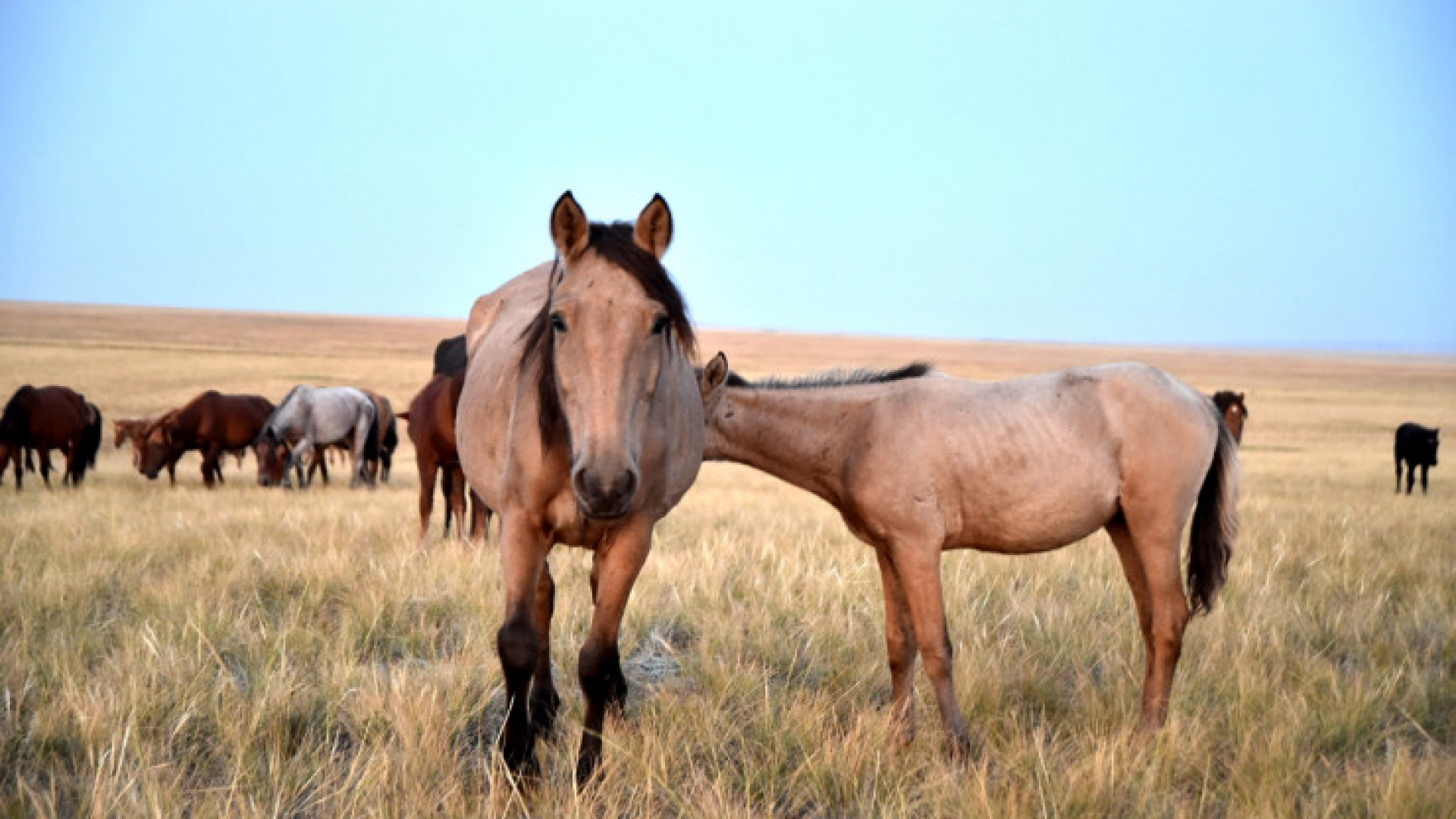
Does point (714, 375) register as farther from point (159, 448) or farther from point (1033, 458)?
point (159, 448)

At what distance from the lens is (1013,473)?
14.8 ft

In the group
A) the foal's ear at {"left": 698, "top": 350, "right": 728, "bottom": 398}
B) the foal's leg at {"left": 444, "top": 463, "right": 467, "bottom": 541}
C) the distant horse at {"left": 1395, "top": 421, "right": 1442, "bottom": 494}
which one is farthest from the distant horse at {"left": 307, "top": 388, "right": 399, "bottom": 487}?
the distant horse at {"left": 1395, "top": 421, "right": 1442, "bottom": 494}

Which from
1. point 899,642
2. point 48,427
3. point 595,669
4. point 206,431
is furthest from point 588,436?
point 206,431

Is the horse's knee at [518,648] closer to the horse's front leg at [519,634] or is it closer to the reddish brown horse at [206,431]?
the horse's front leg at [519,634]

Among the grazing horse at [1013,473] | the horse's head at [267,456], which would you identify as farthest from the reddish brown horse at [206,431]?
the grazing horse at [1013,473]

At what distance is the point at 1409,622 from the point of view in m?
5.91

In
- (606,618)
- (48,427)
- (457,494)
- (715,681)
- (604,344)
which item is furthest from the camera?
(48,427)

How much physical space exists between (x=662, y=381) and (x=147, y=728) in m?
2.45

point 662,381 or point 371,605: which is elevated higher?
point 662,381

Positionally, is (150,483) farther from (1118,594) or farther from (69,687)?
(1118,594)

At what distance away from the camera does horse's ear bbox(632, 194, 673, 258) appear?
362 cm

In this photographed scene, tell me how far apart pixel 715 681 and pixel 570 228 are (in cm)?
227

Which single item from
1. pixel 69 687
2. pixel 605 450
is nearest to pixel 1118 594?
pixel 605 450

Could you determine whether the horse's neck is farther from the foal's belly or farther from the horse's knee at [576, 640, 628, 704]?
the horse's knee at [576, 640, 628, 704]
